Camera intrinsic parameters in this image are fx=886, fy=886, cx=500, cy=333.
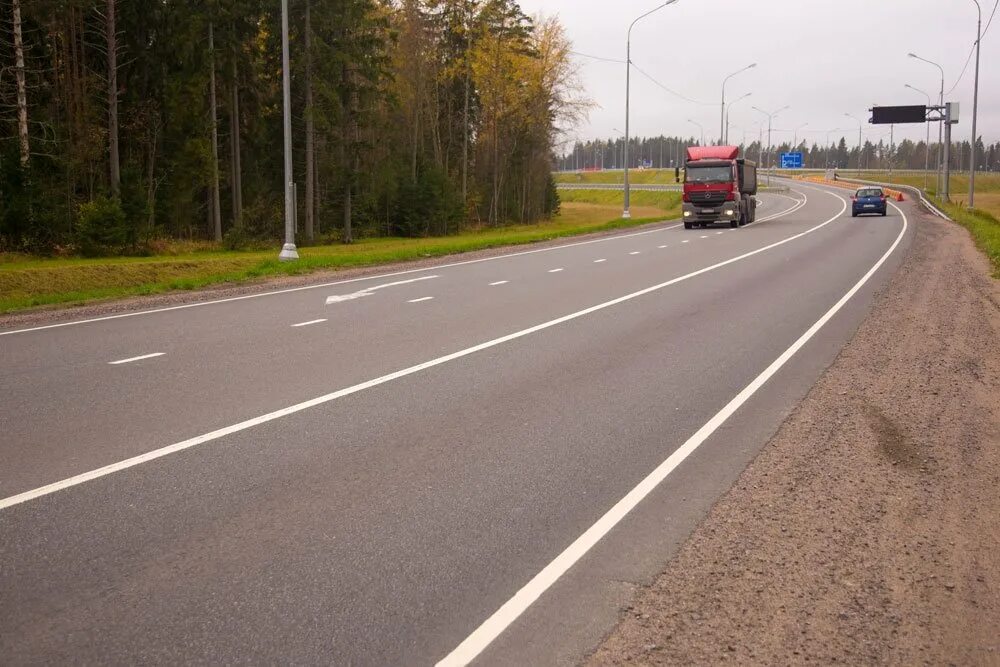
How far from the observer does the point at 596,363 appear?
32.7 ft

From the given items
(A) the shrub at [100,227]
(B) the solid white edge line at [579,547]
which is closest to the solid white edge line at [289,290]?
(B) the solid white edge line at [579,547]

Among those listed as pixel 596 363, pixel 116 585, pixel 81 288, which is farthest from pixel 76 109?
pixel 116 585

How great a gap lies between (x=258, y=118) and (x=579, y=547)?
42.8 metres

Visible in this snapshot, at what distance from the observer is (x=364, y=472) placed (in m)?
6.09

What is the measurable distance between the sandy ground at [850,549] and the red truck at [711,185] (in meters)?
32.4

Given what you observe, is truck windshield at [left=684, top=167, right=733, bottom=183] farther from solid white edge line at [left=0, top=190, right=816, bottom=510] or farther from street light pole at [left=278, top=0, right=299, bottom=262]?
solid white edge line at [left=0, top=190, right=816, bottom=510]

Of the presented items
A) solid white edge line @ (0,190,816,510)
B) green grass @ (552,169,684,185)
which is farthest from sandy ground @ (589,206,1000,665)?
green grass @ (552,169,684,185)

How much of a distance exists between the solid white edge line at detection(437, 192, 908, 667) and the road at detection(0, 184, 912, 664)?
0.02 metres

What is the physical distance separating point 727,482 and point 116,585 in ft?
12.6

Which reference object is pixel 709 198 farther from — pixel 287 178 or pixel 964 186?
pixel 964 186

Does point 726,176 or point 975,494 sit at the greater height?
point 726,176

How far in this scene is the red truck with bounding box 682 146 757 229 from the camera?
40.4 metres

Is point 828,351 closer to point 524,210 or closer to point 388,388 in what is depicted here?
point 388,388

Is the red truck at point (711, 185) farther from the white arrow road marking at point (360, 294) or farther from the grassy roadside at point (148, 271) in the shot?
the white arrow road marking at point (360, 294)
